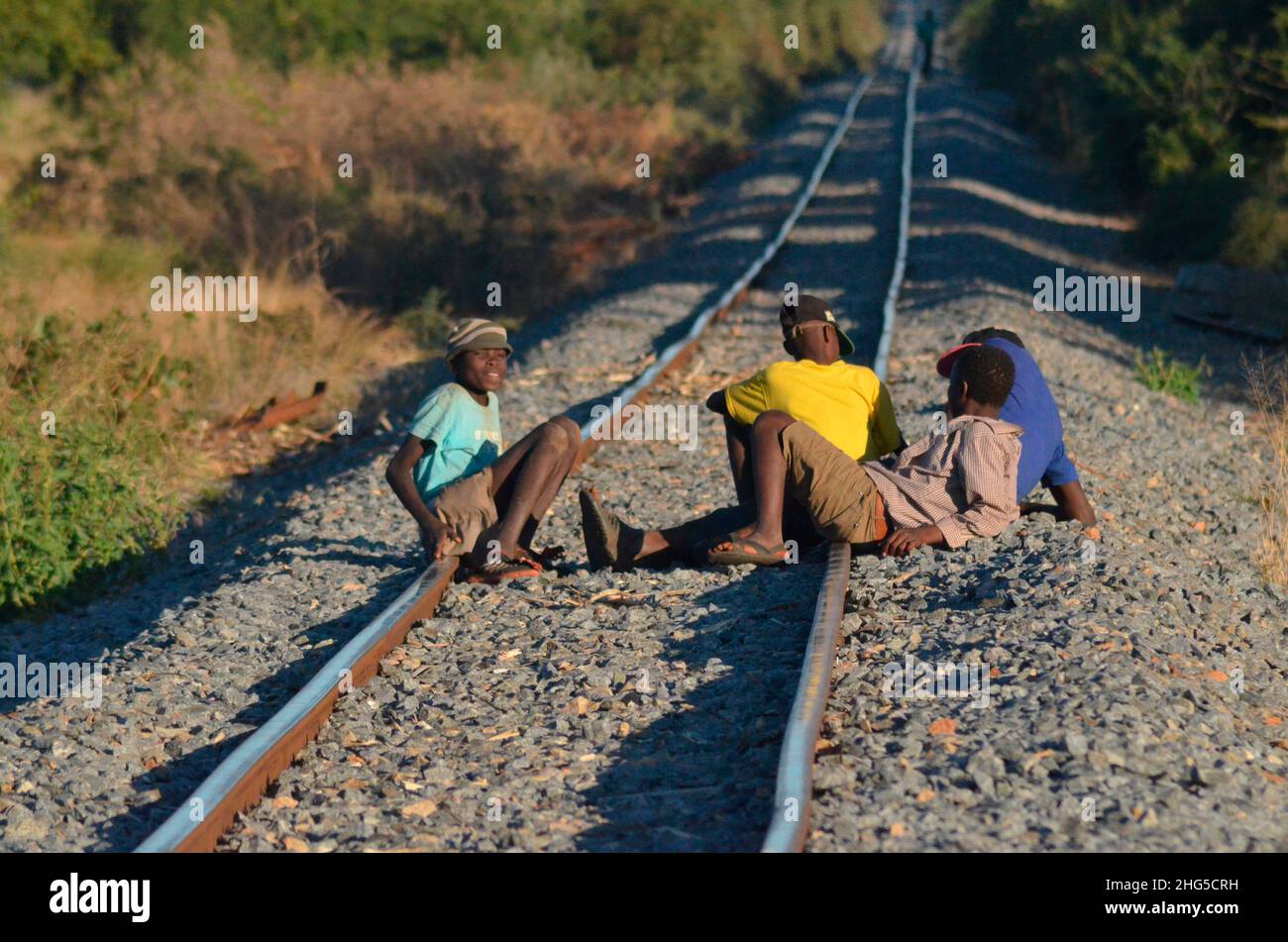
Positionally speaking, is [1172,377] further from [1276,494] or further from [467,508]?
[467,508]

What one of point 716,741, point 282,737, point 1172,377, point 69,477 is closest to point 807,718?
point 716,741

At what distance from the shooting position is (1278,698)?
5574mm

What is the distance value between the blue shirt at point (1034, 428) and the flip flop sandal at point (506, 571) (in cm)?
209

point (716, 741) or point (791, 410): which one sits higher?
point (791, 410)

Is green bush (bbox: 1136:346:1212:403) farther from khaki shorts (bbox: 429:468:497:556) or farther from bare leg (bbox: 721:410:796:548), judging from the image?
khaki shorts (bbox: 429:468:497:556)

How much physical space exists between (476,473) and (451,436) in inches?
8.0

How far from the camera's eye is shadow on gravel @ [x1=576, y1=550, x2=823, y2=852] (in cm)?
449

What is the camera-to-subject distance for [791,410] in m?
6.95

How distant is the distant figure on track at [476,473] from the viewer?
681cm

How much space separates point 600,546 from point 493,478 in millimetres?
601

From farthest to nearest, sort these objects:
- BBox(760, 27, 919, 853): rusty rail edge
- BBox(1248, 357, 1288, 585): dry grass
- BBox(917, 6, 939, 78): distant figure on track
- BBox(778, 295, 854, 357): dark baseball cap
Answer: BBox(917, 6, 939, 78): distant figure on track → BBox(1248, 357, 1288, 585): dry grass → BBox(778, 295, 854, 357): dark baseball cap → BBox(760, 27, 919, 853): rusty rail edge

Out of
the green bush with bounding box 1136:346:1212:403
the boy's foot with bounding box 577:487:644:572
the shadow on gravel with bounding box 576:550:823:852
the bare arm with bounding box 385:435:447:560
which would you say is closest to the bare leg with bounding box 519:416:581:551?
the boy's foot with bounding box 577:487:644:572

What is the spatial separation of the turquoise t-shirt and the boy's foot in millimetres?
646

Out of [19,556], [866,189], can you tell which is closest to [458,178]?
[866,189]
